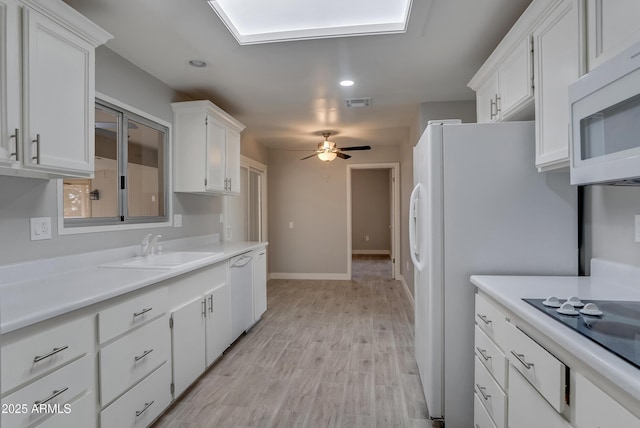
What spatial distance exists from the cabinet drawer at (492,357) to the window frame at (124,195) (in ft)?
7.96

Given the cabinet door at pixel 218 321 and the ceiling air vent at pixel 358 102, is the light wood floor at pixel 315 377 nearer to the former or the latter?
the cabinet door at pixel 218 321

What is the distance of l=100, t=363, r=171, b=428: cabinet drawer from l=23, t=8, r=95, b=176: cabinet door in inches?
46.9

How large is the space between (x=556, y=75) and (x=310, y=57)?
5.53 ft

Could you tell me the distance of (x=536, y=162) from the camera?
1.78m

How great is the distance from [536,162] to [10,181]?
272 centimetres

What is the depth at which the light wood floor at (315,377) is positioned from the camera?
2.13 meters

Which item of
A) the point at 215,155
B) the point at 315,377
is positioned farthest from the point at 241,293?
the point at 215,155

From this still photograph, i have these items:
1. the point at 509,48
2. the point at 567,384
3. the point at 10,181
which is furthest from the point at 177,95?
the point at 567,384

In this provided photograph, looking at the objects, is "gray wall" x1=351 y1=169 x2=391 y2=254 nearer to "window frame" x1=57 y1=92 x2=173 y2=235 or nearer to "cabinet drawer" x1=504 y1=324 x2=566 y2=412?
"window frame" x1=57 y1=92 x2=173 y2=235

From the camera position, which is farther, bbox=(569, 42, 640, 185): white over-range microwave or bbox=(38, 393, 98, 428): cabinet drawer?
bbox=(38, 393, 98, 428): cabinet drawer

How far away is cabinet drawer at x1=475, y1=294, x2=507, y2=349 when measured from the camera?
1441 millimetres

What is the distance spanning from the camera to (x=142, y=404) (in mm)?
1855

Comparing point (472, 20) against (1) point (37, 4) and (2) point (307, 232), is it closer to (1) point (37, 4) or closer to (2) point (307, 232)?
(1) point (37, 4)

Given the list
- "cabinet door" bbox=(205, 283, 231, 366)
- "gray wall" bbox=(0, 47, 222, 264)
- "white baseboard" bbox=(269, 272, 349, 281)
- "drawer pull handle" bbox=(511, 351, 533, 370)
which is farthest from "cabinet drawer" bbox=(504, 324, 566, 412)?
"white baseboard" bbox=(269, 272, 349, 281)
